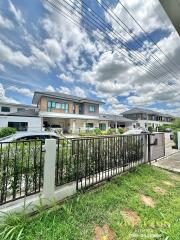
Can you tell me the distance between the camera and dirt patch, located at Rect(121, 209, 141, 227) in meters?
2.96

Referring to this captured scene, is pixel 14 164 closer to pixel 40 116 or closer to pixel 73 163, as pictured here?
pixel 73 163

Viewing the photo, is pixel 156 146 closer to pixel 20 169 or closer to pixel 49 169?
pixel 49 169

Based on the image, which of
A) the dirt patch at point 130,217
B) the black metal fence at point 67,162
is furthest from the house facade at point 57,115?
the dirt patch at point 130,217

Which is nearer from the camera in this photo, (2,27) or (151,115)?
(2,27)

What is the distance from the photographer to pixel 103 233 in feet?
8.64

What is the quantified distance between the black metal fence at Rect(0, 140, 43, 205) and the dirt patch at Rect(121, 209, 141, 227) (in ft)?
6.30

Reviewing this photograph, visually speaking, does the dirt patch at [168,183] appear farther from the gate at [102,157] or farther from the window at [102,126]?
the window at [102,126]

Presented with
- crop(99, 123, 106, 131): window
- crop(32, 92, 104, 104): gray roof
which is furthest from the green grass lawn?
crop(99, 123, 106, 131): window

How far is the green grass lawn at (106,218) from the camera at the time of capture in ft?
8.39

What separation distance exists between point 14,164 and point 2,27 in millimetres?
8566

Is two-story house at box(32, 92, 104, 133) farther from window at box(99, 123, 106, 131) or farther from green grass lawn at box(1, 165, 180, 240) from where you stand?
green grass lawn at box(1, 165, 180, 240)

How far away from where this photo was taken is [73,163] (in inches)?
158

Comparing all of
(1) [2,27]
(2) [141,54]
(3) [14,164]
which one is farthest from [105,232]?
(1) [2,27]

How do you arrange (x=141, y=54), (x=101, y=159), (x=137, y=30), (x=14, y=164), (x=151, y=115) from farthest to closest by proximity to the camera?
(x=151, y=115) → (x=141, y=54) → (x=137, y=30) → (x=101, y=159) → (x=14, y=164)
